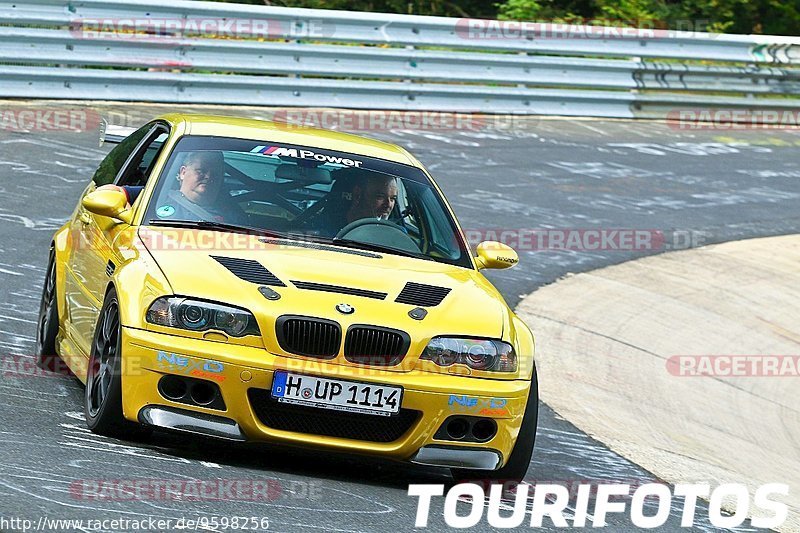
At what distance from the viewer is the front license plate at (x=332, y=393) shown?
19.7ft

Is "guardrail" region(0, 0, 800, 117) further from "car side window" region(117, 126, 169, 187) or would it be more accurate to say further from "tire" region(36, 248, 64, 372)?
"car side window" region(117, 126, 169, 187)

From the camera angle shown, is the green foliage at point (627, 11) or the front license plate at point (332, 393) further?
the green foliage at point (627, 11)

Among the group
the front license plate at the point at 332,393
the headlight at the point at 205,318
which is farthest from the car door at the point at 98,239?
the front license plate at the point at 332,393

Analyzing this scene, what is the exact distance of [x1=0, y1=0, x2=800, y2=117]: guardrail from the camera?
16.4m

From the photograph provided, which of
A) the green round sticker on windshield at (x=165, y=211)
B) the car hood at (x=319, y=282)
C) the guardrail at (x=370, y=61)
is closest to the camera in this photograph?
the car hood at (x=319, y=282)

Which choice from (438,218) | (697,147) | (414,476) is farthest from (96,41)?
(414,476)

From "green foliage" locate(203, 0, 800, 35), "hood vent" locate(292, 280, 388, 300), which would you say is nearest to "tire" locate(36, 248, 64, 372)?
"hood vent" locate(292, 280, 388, 300)

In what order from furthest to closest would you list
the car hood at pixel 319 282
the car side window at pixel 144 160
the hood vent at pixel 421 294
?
the car side window at pixel 144 160 < the hood vent at pixel 421 294 < the car hood at pixel 319 282

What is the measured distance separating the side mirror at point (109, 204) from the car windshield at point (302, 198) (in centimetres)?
12

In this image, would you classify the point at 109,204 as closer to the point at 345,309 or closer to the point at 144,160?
the point at 144,160

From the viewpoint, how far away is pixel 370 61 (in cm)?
1831

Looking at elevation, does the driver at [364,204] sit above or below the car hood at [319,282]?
above

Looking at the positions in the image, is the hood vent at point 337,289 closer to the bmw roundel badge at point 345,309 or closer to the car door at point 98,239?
the bmw roundel badge at point 345,309

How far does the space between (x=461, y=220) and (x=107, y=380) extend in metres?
7.95
